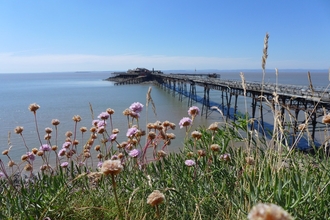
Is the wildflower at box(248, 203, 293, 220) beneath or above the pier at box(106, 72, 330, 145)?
above

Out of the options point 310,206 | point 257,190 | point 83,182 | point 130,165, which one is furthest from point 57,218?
point 310,206

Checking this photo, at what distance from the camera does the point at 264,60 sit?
1552mm

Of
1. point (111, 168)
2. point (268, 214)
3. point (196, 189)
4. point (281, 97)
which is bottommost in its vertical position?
point (281, 97)

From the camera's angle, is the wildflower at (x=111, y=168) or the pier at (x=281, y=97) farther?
the pier at (x=281, y=97)

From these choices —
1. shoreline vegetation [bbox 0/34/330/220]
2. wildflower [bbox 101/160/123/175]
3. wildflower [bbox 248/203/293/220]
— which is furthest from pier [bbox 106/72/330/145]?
wildflower [bbox 248/203/293/220]

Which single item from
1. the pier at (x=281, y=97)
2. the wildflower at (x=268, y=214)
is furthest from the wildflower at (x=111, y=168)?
the pier at (x=281, y=97)

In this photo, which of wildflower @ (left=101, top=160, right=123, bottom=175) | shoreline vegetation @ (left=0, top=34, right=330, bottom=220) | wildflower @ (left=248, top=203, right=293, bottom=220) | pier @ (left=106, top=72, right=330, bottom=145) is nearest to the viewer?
wildflower @ (left=248, top=203, right=293, bottom=220)

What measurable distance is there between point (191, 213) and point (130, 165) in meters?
1.06

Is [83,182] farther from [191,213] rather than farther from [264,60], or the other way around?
[264,60]

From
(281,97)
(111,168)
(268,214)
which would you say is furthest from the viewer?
(281,97)

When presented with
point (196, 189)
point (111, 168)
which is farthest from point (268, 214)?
point (196, 189)

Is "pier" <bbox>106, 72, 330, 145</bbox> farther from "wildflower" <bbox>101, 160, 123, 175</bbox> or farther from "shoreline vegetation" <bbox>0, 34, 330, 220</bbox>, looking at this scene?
"wildflower" <bbox>101, 160, 123, 175</bbox>

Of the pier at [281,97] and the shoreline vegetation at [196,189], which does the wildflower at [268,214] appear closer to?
the shoreline vegetation at [196,189]

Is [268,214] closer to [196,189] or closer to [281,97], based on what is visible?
[196,189]
